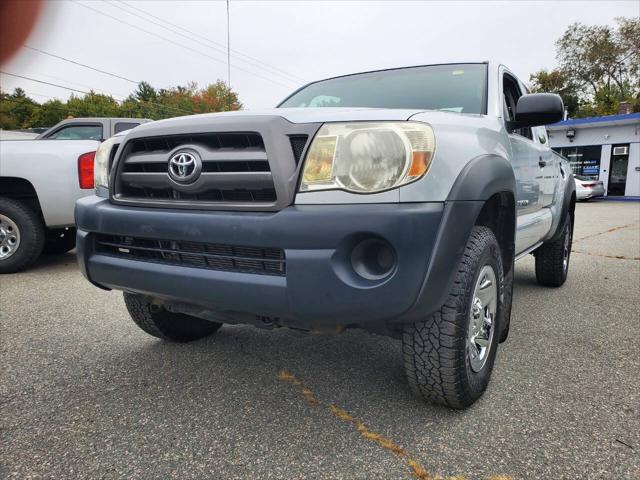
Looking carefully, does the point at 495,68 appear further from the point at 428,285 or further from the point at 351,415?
the point at 351,415

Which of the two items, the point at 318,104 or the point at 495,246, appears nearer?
the point at 495,246

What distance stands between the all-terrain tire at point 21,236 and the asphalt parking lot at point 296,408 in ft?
6.18

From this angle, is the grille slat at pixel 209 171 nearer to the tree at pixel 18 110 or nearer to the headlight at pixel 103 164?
the headlight at pixel 103 164

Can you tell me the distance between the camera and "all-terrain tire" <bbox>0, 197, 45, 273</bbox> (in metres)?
5.18

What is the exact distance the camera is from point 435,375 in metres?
2.01

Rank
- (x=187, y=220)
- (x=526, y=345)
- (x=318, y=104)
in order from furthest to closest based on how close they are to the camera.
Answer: (x=318, y=104)
(x=526, y=345)
(x=187, y=220)

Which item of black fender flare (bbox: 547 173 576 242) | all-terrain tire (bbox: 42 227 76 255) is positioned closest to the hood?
black fender flare (bbox: 547 173 576 242)

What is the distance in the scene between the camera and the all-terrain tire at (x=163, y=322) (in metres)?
2.79

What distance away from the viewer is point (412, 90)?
9.96 feet

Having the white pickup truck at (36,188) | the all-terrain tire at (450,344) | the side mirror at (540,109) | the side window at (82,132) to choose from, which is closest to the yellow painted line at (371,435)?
the all-terrain tire at (450,344)

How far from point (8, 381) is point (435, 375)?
214cm

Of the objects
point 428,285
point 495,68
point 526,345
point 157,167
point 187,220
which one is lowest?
point 526,345

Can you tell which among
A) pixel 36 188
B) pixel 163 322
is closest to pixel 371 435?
pixel 163 322

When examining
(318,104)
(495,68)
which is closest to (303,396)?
(318,104)
